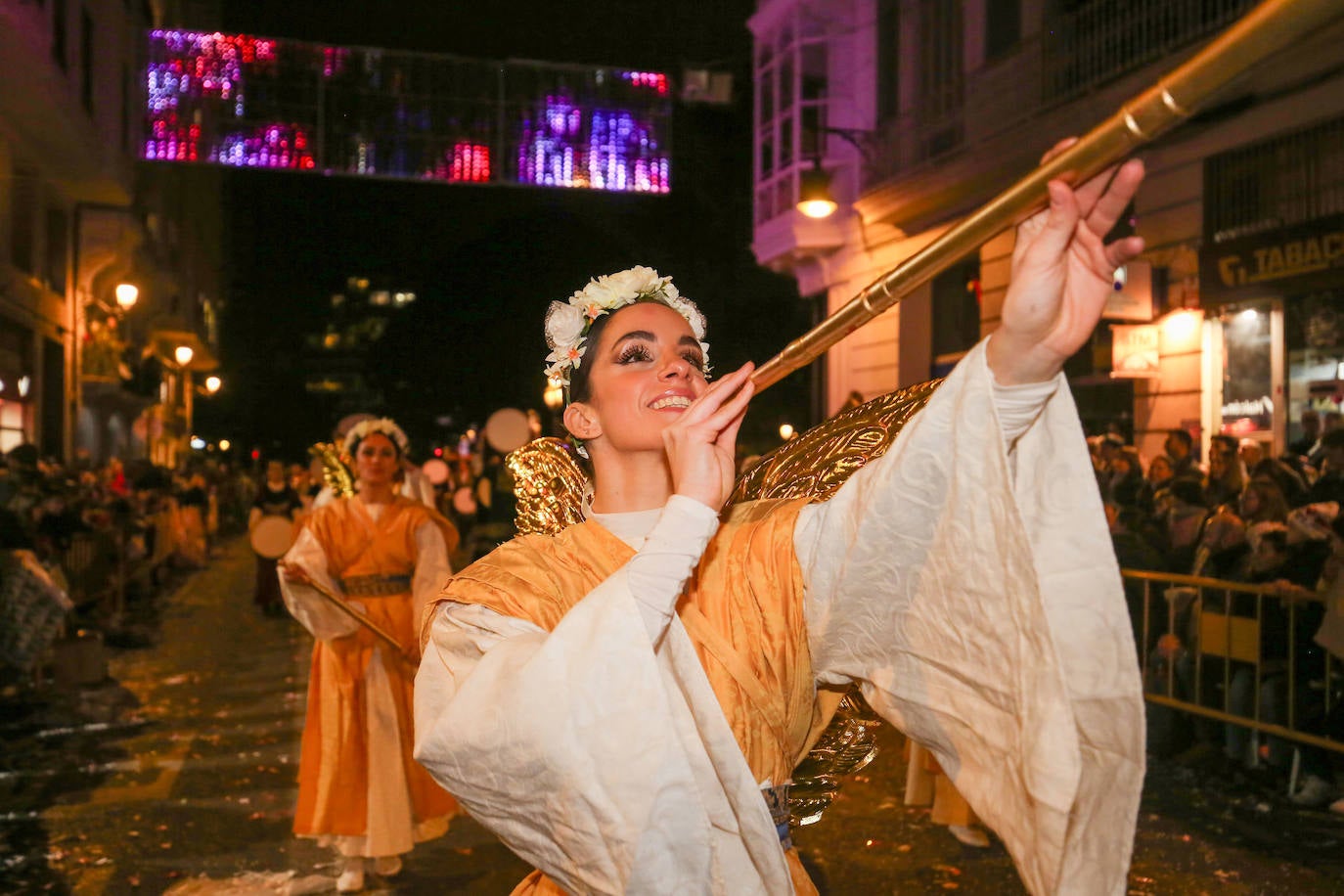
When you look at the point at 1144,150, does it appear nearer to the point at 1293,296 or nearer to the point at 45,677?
the point at 1293,296

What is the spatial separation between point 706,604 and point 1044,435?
725 millimetres

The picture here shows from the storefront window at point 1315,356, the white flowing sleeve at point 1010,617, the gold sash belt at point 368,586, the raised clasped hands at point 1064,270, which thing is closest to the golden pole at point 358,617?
the gold sash belt at point 368,586

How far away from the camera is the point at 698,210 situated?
2430cm

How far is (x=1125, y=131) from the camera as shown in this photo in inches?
53.9

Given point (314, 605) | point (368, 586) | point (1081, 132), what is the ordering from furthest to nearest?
point (1081, 132)
point (368, 586)
point (314, 605)

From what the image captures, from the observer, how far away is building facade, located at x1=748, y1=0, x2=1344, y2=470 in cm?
882

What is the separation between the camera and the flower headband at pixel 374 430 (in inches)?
249

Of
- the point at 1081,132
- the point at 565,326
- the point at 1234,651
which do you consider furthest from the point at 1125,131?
the point at 1081,132

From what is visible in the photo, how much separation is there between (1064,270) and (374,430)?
518 centimetres

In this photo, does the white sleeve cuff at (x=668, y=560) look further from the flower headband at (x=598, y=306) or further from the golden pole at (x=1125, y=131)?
the flower headband at (x=598, y=306)

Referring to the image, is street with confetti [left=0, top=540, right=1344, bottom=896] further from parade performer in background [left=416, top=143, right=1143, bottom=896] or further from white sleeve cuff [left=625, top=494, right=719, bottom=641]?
white sleeve cuff [left=625, top=494, right=719, bottom=641]

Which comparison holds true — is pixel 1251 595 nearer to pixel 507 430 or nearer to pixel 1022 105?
pixel 1022 105

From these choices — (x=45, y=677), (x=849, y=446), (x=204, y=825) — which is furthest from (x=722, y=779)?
(x=45, y=677)

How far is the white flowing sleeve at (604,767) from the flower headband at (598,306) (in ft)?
A: 3.09
